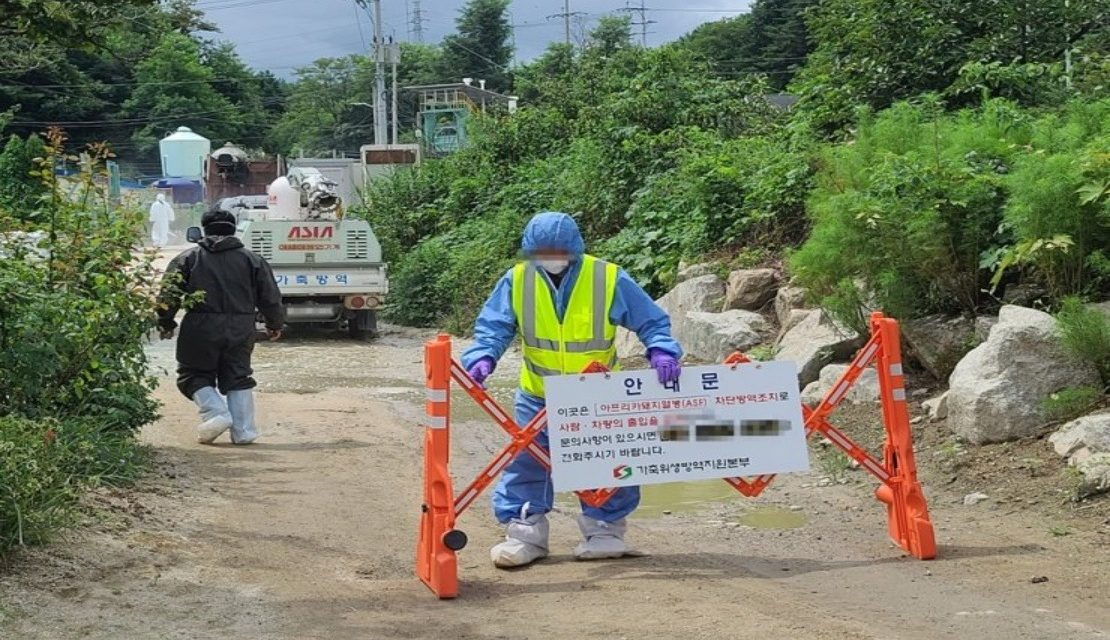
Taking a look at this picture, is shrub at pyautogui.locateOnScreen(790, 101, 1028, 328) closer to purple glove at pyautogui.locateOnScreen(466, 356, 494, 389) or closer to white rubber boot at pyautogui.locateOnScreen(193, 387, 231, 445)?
purple glove at pyautogui.locateOnScreen(466, 356, 494, 389)

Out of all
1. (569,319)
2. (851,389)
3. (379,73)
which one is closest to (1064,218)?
(851,389)

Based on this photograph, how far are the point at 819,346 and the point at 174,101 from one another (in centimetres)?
6826

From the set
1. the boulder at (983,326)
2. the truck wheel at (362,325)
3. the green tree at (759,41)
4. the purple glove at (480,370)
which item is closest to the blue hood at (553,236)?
the purple glove at (480,370)

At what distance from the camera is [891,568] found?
643 cm

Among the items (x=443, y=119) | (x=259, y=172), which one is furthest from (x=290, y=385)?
(x=443, y=119)

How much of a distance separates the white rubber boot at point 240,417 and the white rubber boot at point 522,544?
4.12 meters

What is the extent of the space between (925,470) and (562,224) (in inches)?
132

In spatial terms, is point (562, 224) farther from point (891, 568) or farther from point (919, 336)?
point (919, 336)

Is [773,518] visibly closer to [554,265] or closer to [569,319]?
[569,319]

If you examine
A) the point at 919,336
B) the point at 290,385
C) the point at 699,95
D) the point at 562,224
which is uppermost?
the point at 699,95

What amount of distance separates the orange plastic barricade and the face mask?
1.70ft

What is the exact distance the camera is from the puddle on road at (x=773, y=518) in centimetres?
773

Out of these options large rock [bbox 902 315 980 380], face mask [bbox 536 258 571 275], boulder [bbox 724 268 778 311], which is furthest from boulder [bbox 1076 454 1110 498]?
boulder [bbox 724 268 778 311]

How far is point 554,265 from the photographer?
Answer: 21.7 ft
